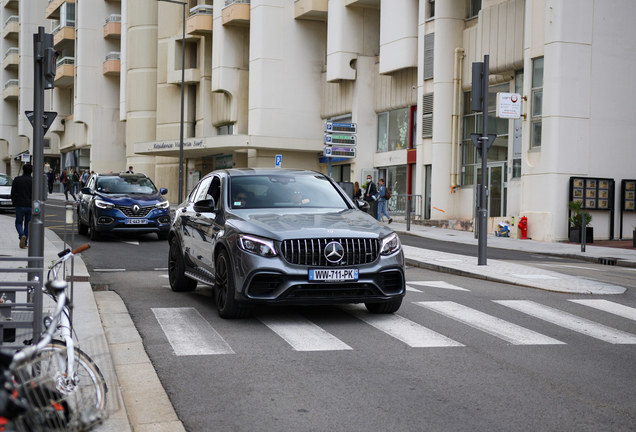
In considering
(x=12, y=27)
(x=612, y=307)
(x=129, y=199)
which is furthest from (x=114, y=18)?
(x=612, y=307)

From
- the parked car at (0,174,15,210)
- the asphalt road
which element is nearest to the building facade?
the asphalt road

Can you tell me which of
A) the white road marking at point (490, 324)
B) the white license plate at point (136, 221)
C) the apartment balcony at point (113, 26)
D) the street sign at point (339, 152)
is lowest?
the white road marking at point (490, 324)

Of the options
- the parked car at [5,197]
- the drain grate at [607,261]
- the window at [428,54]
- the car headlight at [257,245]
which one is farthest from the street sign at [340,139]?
the parked car at [5,197]

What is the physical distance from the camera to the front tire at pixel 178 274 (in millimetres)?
11017

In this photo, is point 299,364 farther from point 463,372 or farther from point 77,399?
point 77,399

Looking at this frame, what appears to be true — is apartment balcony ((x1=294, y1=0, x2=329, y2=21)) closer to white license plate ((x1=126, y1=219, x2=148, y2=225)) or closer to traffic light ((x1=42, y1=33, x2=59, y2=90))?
white license plate ((x1=126, y1=219, x2=148, y2=225))

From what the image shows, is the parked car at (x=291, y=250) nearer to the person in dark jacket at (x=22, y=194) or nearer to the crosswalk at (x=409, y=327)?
the crosswalk at (x=409, y=327)

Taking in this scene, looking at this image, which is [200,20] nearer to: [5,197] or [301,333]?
[5,197]

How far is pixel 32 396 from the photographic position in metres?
3.46

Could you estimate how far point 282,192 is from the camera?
32.4ft

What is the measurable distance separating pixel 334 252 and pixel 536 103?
20595 mm

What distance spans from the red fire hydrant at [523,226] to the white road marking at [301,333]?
19453mm

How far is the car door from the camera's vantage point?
9445 millimetres

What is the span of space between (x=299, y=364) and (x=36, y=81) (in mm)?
4823
